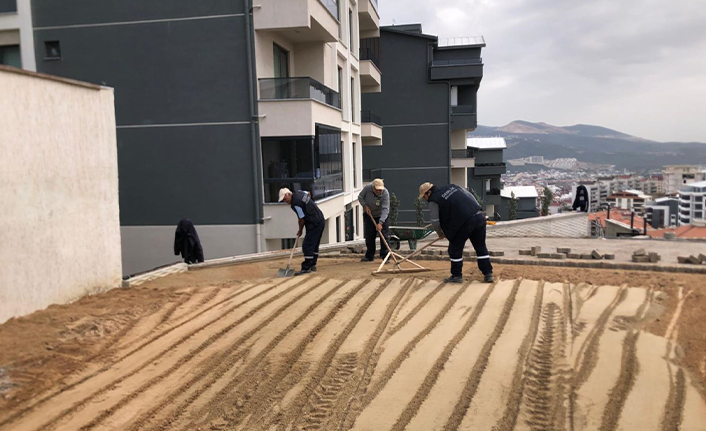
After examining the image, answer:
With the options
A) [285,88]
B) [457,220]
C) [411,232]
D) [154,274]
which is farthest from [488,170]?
[154,274]

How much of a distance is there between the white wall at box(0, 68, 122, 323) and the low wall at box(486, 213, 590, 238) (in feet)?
42.7

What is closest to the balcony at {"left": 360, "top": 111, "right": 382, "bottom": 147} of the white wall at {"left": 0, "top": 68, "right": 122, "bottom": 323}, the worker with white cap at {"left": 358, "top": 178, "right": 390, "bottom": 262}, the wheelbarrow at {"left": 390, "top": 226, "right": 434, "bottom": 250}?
the wheelbarrow at {"left": 390, "top": 226, "right": 434, "bottom": 250}

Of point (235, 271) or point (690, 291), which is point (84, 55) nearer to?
point (235, 271)

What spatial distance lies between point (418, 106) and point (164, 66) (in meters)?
18.8

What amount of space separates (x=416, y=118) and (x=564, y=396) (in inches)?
1086

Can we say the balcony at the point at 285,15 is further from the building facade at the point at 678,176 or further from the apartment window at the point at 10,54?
the building facade at the point at 678,176

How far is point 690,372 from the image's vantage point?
525cm

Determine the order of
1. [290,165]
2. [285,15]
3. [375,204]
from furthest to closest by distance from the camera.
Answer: [290,165] → [285,15] → [375,204]

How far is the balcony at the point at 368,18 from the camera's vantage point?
22591 millimetres

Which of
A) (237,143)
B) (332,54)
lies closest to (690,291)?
(237,143)

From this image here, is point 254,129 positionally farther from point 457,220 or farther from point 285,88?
point 457,220

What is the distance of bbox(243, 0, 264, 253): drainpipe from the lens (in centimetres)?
1431

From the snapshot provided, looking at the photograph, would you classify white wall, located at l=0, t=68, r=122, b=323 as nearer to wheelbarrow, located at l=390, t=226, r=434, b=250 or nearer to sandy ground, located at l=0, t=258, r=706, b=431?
sandy ground, located at l=0, t=258, r=706, b=431

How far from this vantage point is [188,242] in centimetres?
1166
